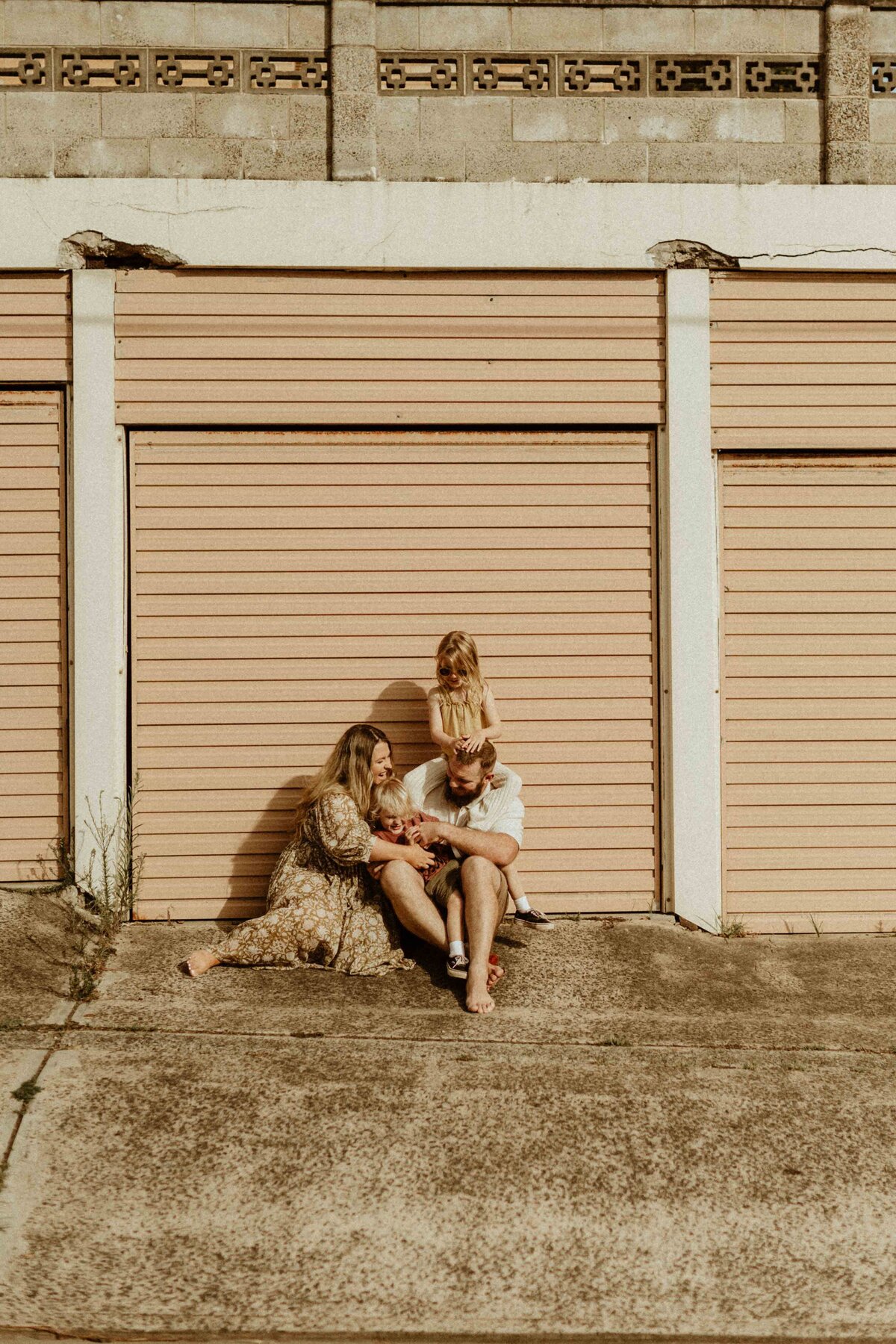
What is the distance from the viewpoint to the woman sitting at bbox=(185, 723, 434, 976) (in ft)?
16.8

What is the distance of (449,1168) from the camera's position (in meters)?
3.62

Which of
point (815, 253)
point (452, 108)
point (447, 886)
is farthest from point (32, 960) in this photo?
point (815, 253)

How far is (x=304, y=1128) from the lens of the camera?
12.4 ft

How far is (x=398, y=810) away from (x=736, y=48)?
4528 millimetres

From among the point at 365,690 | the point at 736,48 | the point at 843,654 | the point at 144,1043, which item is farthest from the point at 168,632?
the point at 736,48

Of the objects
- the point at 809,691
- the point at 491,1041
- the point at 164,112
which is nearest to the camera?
the point at 491,1041

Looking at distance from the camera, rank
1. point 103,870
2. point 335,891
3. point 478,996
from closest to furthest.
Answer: point 478,996
point 335,891
point 103,870

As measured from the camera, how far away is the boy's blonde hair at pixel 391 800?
5238mm

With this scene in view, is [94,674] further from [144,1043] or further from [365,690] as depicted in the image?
[144,1043]

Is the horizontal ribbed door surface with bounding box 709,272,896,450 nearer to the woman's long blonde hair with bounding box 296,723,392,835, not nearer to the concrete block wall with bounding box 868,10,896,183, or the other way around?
the concrete block wall with bounding box 868,10,896,183

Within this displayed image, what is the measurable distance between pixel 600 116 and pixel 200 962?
4.86 meters

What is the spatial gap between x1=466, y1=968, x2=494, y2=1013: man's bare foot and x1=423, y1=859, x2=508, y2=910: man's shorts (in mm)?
407

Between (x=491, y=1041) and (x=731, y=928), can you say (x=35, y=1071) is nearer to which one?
(x=491, y=1041)

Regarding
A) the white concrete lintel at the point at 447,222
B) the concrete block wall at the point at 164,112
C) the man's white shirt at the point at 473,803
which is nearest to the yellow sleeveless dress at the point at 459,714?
the man's white shirt at the point at 473,803
